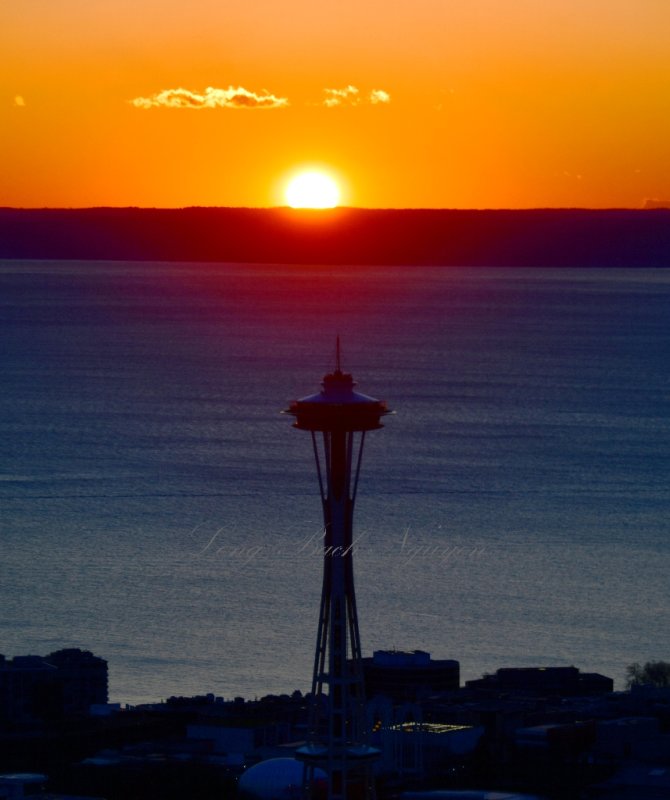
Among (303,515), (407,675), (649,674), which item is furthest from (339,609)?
(303,515)

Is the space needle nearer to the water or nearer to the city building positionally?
the city building

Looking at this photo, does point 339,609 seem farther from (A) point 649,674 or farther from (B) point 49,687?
(A) point 649,674

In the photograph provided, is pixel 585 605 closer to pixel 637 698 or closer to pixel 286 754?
pixel 637 698

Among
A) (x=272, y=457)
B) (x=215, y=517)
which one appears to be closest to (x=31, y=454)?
(x=272, y=457)

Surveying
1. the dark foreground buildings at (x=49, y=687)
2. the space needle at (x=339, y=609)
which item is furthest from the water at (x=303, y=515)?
the space needle at (x=339, y=609)

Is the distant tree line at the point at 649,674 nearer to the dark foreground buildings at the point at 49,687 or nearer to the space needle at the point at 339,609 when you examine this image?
the dark foreground buildings at the point at 49,687

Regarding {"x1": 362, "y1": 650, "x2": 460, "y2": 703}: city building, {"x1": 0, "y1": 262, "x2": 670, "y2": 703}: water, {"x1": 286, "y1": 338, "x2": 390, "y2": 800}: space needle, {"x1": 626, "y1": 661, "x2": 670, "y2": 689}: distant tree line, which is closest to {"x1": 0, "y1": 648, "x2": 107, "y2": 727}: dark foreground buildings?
{"x1": 0, "y1": 262, "x2": 670, "y2": 703}: water
